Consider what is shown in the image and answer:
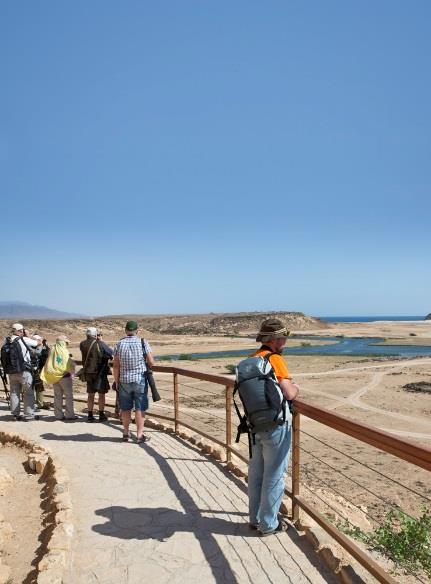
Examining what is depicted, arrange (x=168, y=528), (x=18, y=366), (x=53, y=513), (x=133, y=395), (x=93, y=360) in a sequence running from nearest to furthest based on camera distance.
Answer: (x=168, y=528)
(x=53, y=513)
(x=133, y=395)
(x=93, y=360)
(x=18, y=366)

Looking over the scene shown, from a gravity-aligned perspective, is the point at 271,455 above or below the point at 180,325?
above

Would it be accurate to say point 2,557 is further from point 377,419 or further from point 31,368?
point 377,419

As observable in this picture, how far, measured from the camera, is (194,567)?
3832 millimetres

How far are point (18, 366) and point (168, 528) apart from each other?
20.0ft

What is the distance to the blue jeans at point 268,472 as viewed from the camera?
161 inches

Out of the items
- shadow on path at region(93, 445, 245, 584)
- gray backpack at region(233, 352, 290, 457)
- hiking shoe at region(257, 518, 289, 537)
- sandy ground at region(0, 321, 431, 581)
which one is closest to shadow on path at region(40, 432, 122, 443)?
sandy ground at region(0, 321, 431, 581)

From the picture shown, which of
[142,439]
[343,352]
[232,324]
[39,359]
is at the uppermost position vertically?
[39,359]

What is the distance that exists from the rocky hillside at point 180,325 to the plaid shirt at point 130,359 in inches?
2118

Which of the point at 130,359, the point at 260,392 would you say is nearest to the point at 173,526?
the point at 260,392

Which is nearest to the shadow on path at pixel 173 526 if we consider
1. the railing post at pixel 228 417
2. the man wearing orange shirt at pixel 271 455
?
the man wearing orange shirt at pixel 271 455

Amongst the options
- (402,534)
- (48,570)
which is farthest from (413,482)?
(48,570)

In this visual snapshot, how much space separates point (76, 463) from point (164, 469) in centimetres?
133

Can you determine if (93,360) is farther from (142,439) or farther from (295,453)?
(295,453)

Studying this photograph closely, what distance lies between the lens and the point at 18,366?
9.62 metres
